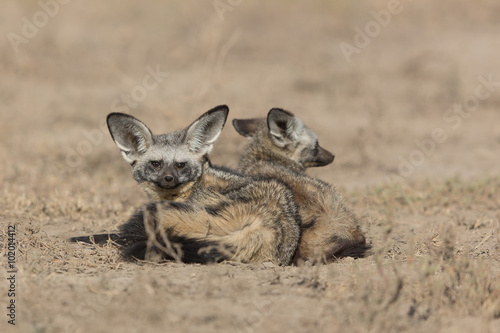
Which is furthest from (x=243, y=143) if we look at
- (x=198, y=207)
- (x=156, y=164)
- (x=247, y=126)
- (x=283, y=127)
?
(x=198, y=207)

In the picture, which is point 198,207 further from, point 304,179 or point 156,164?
point 304,179

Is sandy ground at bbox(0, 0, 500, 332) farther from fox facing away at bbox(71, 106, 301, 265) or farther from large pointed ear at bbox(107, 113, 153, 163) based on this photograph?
large pointed ear at bbox(107, 113, 153, 163)

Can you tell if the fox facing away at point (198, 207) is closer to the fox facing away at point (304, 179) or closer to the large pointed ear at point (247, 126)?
the fox facing away at point (304, 179)

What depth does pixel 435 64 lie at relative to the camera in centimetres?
1389

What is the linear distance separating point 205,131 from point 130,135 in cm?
70

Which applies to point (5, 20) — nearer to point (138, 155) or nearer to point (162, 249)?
point (138, 155)

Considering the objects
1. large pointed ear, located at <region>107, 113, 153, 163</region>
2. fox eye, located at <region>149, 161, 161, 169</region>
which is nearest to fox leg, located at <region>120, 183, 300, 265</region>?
fox eye, located at <region>149, 161, 161, 169</region>

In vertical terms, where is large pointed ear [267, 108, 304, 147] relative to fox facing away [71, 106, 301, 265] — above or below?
above

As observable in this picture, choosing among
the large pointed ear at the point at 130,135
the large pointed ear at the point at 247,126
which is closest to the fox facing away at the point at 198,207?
the large pointed ear at the point at 130,135

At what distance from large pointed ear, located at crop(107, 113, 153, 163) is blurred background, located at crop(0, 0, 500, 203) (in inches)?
61.4

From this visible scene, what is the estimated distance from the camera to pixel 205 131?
607cm

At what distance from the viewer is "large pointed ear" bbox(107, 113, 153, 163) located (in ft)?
19.3

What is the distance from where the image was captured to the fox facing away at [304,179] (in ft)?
16.7

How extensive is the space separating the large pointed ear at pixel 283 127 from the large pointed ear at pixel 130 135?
4.55ft
